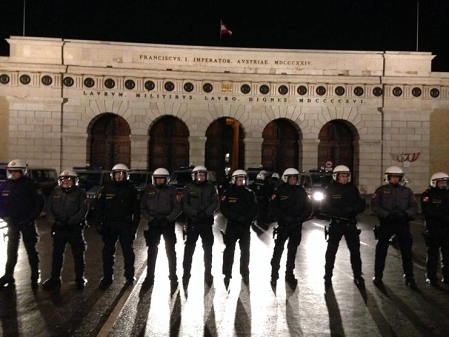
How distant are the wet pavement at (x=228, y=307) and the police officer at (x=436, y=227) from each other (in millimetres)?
358

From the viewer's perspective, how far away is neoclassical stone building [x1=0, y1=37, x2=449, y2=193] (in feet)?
96.0

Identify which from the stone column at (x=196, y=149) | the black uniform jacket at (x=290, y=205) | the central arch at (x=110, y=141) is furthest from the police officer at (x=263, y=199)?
the central arch at (x=110, y=141)

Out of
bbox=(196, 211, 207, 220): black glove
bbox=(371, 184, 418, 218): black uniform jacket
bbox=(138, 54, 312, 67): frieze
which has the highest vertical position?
bbox=(138, 54, 312, 67): frieze

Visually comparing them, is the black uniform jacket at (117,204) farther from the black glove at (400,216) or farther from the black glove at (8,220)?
the black glove at (400,216)

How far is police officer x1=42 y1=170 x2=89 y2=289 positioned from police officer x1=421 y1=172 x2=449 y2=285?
5.97 meters

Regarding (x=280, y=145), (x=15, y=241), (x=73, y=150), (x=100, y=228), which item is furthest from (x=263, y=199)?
(x=73, y=150)

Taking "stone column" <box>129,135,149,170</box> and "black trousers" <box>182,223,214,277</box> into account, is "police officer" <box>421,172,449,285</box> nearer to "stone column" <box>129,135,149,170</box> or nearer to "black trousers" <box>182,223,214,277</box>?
"black trousers" <box>182,223,214,277</box>

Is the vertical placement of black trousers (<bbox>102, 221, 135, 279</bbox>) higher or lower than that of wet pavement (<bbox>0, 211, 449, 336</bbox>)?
higher

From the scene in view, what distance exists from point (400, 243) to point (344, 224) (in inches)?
42.4

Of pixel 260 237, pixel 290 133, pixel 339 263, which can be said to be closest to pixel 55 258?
pixel 339 263

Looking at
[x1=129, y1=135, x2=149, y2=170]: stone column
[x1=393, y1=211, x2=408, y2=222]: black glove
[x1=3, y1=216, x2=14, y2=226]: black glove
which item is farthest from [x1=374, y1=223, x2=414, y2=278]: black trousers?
[x1=129, y1=135, x2=149, y2=170]: stone column

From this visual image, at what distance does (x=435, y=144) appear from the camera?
31.3m

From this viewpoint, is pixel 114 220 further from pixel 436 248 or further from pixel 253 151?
pixel 253 151

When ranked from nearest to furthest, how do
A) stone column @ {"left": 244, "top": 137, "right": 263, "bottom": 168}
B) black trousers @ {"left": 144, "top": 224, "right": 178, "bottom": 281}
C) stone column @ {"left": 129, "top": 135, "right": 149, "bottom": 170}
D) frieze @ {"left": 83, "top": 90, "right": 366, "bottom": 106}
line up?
1. black trousers @ {"left": 144, "top": 224, "right": 178, "bottom": 281}
2. frieze @ {"left": 83, "top": 90, "right": 366, "bottom": 106}
3. stone column @ {"left": 129, "top": 135, "right": 149, "bottom": 170}
4. stone column @ {"left": 244, "top": 137, "right": 263, "bottom": 168}
